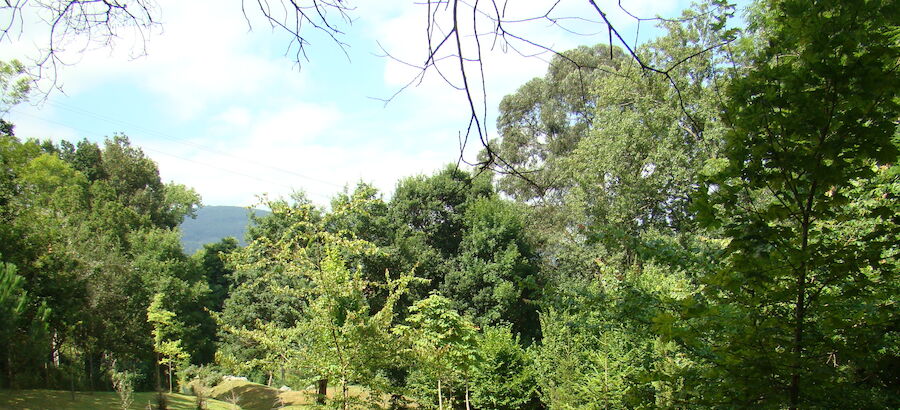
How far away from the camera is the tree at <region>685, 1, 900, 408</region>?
1.98 meters

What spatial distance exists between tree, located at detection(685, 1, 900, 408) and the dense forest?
11 millimetres

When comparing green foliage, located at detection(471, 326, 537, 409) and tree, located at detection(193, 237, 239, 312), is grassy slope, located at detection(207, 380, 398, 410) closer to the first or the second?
green foliage, located at detection(471, 326, 537, 409)

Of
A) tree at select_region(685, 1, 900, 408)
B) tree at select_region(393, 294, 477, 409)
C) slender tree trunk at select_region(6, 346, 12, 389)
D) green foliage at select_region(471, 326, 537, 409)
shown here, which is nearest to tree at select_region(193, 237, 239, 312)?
slender tree trunk at select_region(6, 346, 12, 389)

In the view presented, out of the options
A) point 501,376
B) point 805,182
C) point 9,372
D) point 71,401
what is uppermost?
point 805,182

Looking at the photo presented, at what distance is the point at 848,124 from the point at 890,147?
170 mm

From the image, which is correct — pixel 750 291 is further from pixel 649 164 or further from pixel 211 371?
pixel 211 371

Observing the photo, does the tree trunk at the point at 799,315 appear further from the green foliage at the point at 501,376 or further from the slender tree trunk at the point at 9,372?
the slender tree trunk at the point at 9,372

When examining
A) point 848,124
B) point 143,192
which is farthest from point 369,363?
point 143,192

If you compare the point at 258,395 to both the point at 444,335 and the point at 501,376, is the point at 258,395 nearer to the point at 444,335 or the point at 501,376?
the point at 501,376

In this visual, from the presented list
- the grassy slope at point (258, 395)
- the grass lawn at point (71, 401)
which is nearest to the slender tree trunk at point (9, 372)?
the grass lawn at point (71, 401)

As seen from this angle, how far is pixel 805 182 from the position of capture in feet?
6.89

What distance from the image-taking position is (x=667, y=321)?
2.20 m

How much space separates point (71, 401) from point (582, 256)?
1531 cm

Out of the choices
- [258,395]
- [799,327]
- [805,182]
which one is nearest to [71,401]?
[258,395]
